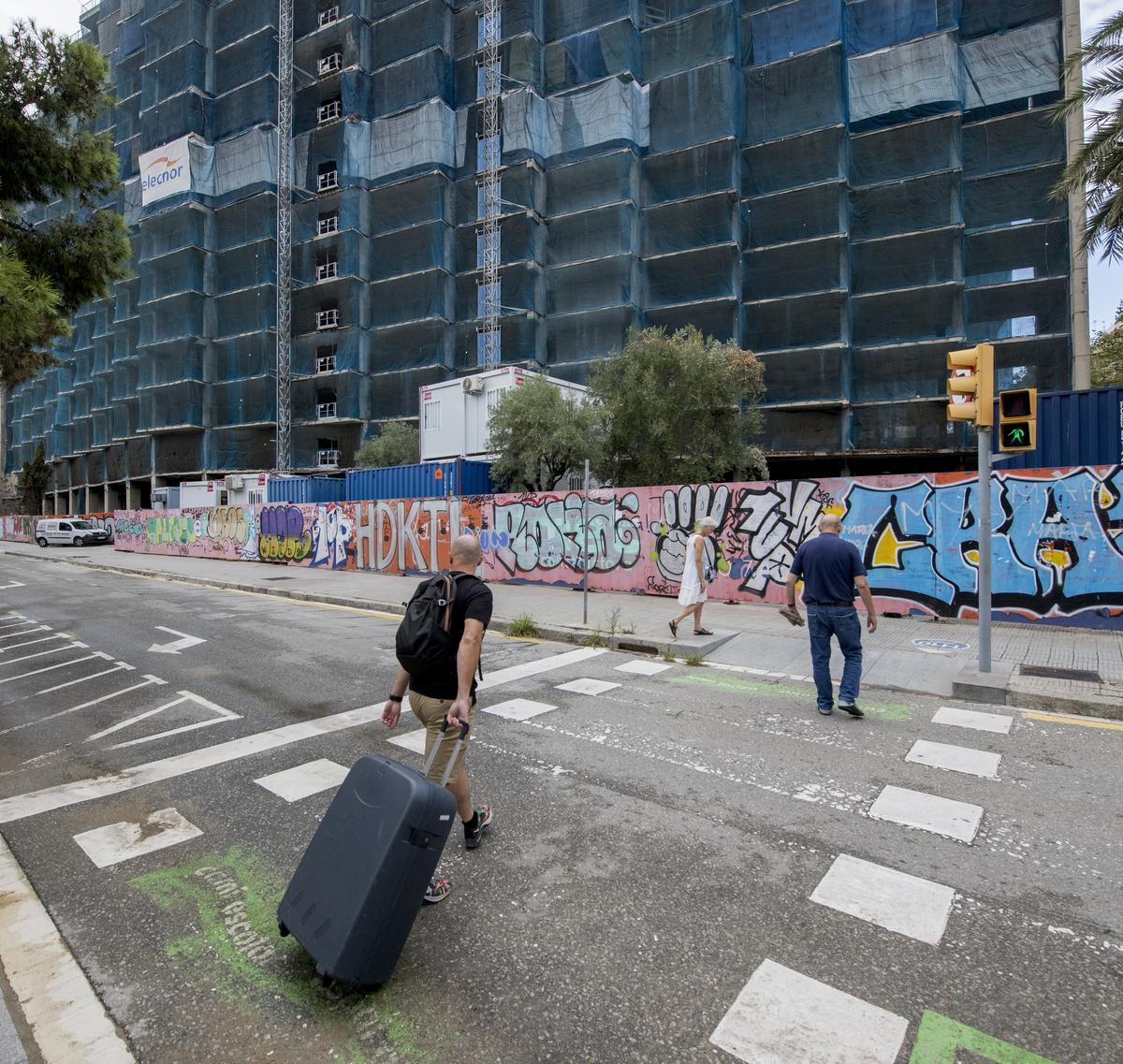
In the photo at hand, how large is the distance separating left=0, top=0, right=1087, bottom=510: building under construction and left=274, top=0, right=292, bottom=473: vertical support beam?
0.19m

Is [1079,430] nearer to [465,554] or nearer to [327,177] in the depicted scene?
[465,554]

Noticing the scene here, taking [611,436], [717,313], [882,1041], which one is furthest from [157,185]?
[882,1041]

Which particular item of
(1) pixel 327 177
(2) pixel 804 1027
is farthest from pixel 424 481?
(1) pixel 327 177

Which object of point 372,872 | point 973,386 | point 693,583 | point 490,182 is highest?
point 490,182

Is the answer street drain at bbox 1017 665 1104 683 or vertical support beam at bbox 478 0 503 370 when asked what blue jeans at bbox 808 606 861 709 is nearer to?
street drain at bbox 1017 665 1104 683

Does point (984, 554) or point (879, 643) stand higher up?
point (984, 554)

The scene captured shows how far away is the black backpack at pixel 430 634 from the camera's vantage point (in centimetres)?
313

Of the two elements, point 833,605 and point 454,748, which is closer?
point 454,748

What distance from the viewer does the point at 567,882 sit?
10.1 ft

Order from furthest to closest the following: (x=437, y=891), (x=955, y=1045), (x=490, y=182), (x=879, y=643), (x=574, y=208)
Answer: (x=490, y=182), (x=574, y=208), (x=879, y=643), (x=437, y=891), (x=955, y=1045)

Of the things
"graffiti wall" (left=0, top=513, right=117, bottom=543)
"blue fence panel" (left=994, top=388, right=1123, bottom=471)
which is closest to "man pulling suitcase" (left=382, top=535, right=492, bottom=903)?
"blue fence panel" (left=994, top=388, right=1123, bottom=471)

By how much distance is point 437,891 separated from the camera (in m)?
2.96

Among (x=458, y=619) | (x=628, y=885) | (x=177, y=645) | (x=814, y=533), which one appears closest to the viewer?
(x=628, y=885)

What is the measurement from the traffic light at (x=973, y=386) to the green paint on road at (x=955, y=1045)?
6.09 metres
